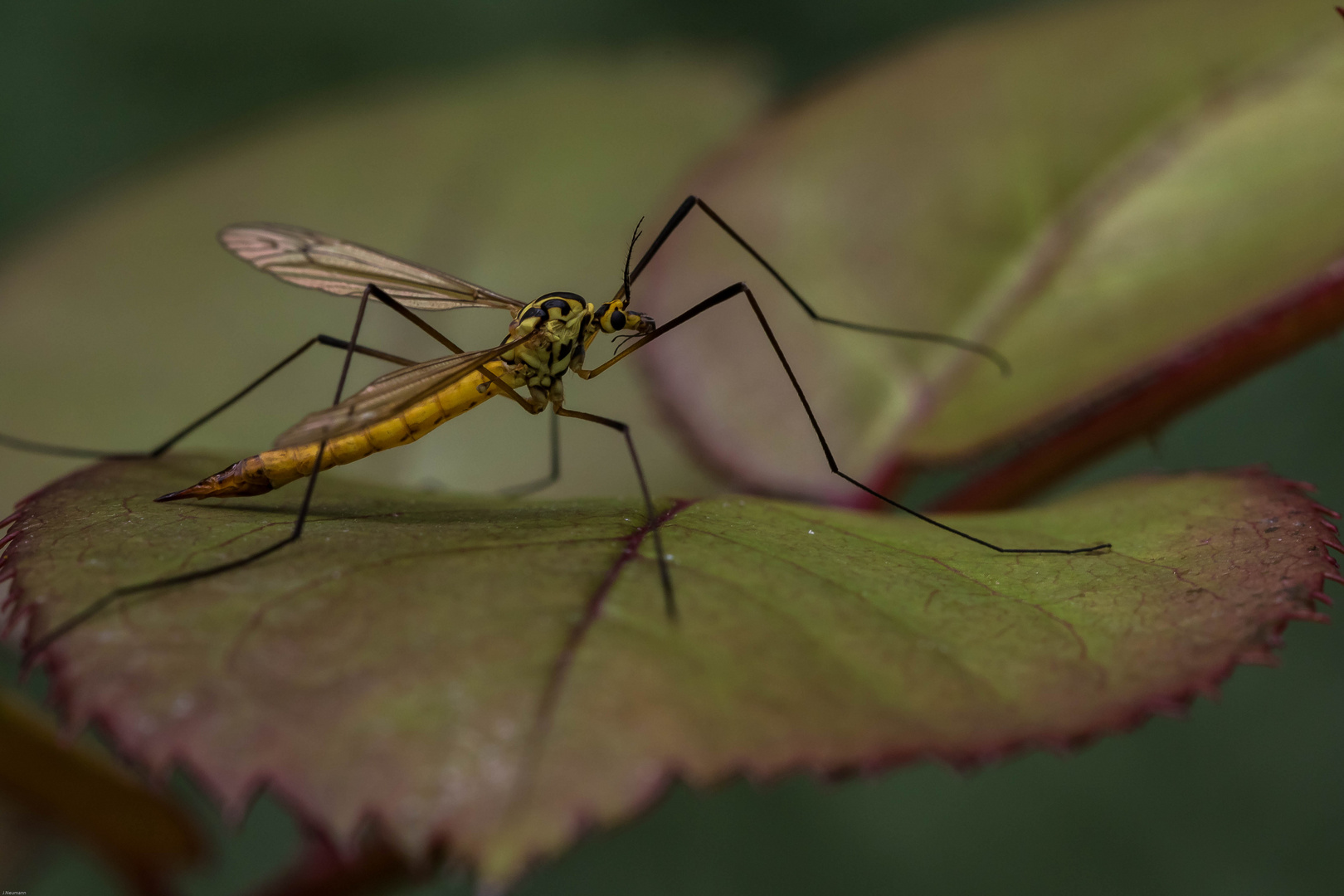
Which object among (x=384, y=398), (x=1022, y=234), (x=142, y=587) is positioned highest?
(x=1022, y=234)

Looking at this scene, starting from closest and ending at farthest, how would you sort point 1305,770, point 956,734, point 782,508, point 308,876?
point 956,734
point 782,508
point 308,876
point 1305,770

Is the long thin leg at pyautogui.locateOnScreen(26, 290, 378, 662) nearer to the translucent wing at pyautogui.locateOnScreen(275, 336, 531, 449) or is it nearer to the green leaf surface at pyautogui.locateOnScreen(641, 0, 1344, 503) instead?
the translucent wing at pyautogui.locateOnScreen(275, 336, 531, 449)

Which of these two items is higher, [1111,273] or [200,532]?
[1111,273]

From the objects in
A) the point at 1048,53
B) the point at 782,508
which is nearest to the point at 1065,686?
the point at 782,508

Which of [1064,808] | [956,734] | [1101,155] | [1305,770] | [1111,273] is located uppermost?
[1101,155]

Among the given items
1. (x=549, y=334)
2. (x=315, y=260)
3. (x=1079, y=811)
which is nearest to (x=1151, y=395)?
(x=549, y=334)

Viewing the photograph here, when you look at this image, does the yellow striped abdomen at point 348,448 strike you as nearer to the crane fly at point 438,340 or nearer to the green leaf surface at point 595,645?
the crane fly at point 438,340

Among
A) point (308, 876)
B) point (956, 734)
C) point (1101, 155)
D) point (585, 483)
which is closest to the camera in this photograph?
point (956, 734)

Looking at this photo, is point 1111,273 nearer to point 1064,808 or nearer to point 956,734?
point 956,734

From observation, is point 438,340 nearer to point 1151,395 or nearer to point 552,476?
point 552,476
